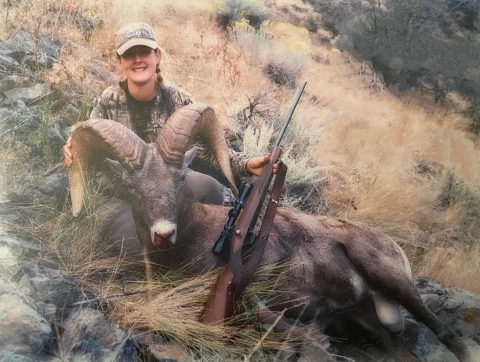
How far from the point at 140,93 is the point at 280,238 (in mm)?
1451

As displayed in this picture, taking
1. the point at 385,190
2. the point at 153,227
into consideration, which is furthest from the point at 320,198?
the point at 153,227

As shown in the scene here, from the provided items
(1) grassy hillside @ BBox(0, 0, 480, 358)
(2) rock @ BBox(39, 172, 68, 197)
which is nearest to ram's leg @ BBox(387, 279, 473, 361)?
(1) grassy hillside @ BBox(0, 0, 480, 358)

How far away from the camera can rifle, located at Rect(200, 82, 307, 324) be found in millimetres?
3344

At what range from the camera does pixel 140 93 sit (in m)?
3.71

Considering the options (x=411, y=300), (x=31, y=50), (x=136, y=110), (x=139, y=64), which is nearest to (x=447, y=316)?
(x=411, y=300)

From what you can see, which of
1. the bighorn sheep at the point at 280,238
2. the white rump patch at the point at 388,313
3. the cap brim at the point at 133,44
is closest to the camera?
the bighorn sheep at the point at 280,238

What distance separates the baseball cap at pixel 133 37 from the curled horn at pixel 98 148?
55 centimetres

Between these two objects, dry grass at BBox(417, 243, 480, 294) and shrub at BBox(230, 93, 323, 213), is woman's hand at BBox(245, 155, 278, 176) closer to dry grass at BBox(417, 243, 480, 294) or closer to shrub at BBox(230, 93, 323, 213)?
shrub at BBox(230, 93, 323, 213)

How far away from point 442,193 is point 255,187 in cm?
169

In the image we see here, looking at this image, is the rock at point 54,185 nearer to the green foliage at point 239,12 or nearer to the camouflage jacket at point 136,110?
the camouflage jacket at point 136,110

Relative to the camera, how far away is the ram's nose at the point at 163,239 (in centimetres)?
342

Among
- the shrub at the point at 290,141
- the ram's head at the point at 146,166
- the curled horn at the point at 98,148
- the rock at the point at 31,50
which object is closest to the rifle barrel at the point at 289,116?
the shrub at the point at 290,141

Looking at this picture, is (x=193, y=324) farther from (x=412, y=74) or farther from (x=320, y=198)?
(x=412, y=74)

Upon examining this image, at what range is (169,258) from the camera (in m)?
3.54
